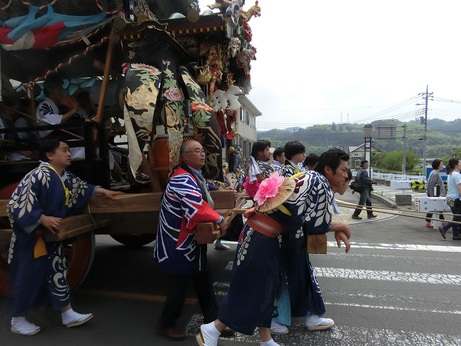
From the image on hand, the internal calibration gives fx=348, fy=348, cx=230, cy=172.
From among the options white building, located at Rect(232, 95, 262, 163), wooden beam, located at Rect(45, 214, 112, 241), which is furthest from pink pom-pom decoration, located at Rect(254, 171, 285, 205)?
white building, located at Rect(232, 95, 262, 163)

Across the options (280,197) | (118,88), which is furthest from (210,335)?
(118,88)

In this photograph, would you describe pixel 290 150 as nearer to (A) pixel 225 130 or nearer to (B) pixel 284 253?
(A) pixel 225 130

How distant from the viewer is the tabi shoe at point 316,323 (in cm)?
315

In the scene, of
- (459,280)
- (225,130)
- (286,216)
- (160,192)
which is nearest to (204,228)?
(286,216)

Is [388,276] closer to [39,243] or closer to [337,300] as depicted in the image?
[337,300]

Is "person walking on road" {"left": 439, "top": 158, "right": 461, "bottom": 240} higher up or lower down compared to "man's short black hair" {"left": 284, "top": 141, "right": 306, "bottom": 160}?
lower down

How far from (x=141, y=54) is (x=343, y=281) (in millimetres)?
3690

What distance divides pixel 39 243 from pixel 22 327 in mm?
758

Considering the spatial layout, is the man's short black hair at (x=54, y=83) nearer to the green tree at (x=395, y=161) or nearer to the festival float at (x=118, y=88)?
the festival float at (x=118, y=88)

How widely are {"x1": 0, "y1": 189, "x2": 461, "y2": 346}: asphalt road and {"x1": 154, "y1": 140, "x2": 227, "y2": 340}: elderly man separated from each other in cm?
39

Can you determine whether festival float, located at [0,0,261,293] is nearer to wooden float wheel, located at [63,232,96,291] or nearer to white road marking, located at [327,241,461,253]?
wooden float wheel, located at [63,232,96,291]

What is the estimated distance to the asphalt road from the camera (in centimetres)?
303

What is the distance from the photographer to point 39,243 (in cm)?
302

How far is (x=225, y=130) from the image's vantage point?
4980 millimetres
